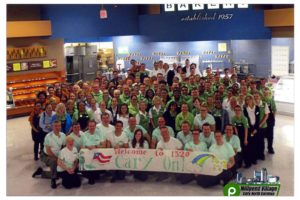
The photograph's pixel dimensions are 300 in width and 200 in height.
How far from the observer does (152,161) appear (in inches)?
327

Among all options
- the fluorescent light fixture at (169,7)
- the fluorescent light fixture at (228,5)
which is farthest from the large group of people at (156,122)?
the fluorescent light fixture at (169,7)

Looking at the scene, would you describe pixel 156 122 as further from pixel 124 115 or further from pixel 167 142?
pixel 167 142

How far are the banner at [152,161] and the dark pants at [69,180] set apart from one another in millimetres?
200

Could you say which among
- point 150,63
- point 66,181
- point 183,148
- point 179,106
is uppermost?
point 150,63

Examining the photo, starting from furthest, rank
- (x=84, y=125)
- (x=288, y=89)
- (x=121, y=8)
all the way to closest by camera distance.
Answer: (x=121, y=8)
(x=288, y=89)
(x=84, y=125)

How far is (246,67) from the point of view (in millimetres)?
16234

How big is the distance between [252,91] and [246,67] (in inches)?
251

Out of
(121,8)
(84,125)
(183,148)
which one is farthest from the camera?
(121,8)

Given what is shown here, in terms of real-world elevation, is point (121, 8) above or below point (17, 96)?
above

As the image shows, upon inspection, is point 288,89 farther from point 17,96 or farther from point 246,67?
point 17,96

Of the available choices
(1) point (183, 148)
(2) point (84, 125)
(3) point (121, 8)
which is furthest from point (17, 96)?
(1) point (183, 148)

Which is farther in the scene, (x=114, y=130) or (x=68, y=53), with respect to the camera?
(x=68, y=53)

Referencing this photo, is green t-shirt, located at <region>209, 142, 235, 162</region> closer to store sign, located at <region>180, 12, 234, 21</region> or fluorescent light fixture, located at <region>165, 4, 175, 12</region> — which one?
store sign, located at <region>180, 12, 234, 21</region>

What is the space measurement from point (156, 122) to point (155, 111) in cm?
23
